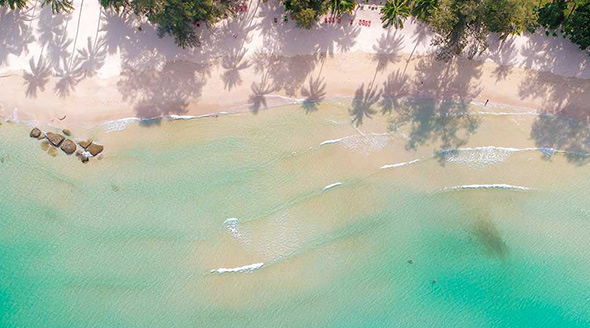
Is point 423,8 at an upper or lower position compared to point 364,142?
upper

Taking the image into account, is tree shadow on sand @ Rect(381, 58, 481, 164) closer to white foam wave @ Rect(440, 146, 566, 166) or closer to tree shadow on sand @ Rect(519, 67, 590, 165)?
white foam wave @ Rect(440, 146, 566, 166)

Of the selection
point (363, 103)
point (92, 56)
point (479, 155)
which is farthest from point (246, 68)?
point (479, 155)

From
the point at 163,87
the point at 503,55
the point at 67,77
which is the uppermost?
the point at 503,55

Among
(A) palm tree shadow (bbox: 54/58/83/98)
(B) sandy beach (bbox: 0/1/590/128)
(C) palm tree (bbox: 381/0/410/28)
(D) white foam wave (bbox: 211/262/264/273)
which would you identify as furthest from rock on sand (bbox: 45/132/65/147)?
(C) palm tree (bbox: 381/0/410/28)

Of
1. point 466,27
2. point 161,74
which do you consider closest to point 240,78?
point 161,74

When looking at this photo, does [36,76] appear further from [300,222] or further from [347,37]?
[347,37]

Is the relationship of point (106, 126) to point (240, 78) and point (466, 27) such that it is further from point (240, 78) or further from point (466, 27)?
point (466, 27)

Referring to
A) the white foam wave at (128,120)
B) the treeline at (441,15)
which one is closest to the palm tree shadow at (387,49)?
the treeline at (441,15)
